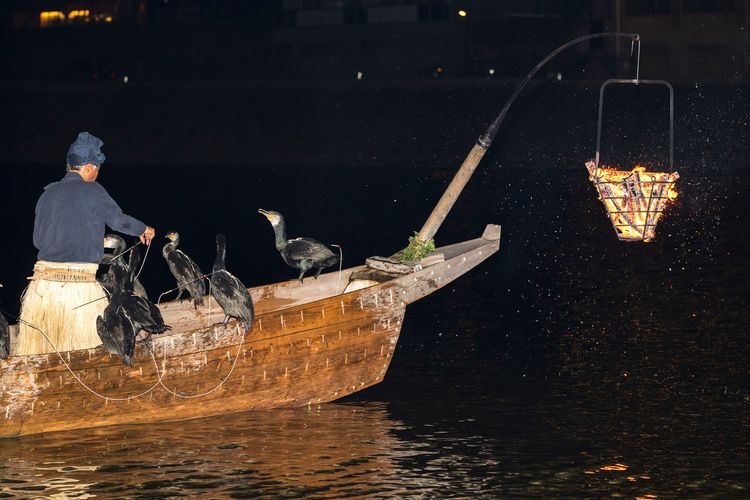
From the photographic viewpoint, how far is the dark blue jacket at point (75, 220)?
13.6 metres

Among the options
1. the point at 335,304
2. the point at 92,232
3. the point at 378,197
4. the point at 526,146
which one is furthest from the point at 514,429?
the point at 526,146

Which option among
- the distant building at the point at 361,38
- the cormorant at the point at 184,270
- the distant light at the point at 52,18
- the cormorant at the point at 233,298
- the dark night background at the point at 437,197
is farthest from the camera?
the distant light at the point at 52,18

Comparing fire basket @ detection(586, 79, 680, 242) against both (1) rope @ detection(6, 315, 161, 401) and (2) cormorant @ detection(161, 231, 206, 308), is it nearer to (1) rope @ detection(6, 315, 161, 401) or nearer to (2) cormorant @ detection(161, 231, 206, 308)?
(2) cormorant @ detection(161, 231, 206, 308)

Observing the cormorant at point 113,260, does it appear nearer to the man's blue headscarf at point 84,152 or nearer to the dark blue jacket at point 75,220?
the dark blue jacket at point 75,220

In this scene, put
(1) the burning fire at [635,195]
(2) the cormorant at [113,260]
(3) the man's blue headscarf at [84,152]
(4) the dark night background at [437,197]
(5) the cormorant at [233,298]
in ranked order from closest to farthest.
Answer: (3) the man's blue headscarf at [84,152]
(4) the dark night background at [437,197]
(5) the cormorant at [233,298]
(2) the cormorant at [113,260]
(1) the burning fire at [635,195]

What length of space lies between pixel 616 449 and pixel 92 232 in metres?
5.89

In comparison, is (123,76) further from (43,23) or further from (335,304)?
(335,304)

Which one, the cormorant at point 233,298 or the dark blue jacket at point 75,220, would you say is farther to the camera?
the cormorant at point 233,298

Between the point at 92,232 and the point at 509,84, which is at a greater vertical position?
the point at 509,84

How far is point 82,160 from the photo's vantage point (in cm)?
1373

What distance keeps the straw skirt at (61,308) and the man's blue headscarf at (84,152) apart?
3.36ft

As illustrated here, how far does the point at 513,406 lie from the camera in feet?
55.1

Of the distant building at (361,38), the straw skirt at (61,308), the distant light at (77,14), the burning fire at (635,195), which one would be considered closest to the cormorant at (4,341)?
the straw skirt at (61,308)

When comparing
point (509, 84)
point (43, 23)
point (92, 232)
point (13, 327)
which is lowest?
point (13, 327)
